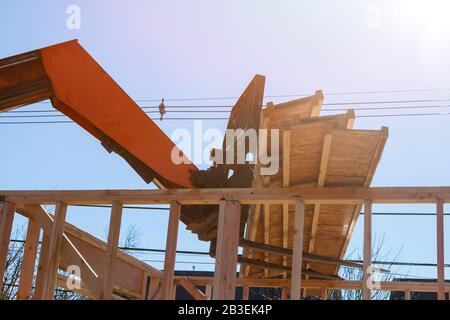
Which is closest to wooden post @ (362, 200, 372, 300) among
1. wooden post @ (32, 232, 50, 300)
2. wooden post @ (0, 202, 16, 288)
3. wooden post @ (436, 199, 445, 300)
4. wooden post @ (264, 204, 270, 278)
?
wooden post @ (436, 199, 445, 300)

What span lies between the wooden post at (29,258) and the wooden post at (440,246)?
426 cm

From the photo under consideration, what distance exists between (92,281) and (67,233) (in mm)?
1812

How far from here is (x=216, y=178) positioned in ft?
21.6

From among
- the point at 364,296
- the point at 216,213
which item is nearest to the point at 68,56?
the point at 216,213

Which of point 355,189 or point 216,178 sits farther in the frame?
point 216,178

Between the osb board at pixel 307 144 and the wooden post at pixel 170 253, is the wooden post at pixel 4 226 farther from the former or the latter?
the osb board at pixel 307 144

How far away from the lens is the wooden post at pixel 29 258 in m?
7.19

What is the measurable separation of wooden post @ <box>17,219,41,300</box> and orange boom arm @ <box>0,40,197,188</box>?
169 cm

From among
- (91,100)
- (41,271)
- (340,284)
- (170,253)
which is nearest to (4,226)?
(41,271)

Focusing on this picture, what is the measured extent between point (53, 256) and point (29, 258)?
93cm

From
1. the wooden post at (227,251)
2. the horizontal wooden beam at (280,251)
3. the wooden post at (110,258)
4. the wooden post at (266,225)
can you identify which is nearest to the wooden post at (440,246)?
the wooden post at (227,251)

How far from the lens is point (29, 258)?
724 cm
